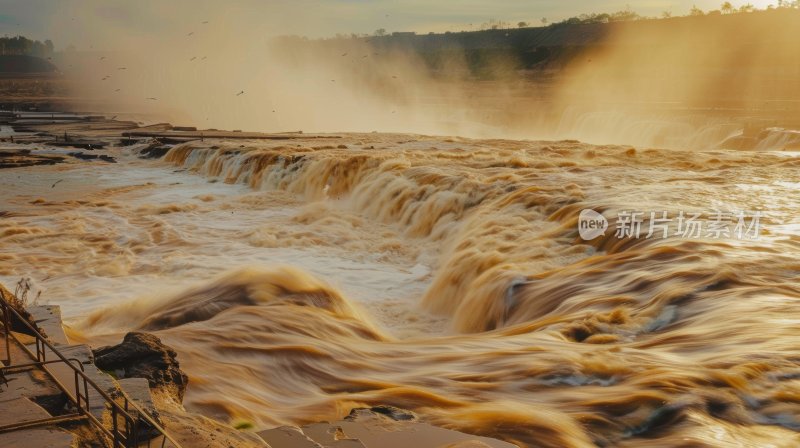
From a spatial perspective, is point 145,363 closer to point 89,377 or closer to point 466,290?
point 89,377

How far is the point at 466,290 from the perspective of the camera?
9242 millimetres

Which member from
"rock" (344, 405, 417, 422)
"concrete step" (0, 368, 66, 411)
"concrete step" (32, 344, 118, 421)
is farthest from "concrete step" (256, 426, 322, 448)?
"concrete step" (0, 368, 66, 411)

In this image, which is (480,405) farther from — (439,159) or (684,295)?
(439,159)

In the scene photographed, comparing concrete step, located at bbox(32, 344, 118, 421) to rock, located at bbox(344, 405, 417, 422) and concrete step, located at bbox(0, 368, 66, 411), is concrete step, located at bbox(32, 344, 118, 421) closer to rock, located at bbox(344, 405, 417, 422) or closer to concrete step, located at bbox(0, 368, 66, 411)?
concrete step, located at bbox(0, 368, 66, 411)

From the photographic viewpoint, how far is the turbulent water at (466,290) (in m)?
4.63

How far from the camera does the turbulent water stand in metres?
4.63

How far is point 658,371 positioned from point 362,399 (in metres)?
2.00

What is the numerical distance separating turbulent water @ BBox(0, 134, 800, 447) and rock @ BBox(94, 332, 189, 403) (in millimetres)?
375

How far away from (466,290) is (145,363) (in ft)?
18.5

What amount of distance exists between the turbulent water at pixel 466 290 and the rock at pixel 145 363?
0.37 meters

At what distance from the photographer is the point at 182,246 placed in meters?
12.9

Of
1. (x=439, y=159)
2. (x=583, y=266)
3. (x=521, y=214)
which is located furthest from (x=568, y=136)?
(x=583, y=266)

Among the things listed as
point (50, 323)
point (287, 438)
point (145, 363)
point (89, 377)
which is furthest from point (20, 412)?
point (50, 323)

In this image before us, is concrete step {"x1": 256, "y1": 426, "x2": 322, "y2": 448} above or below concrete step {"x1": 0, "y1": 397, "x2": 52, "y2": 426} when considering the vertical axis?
below
